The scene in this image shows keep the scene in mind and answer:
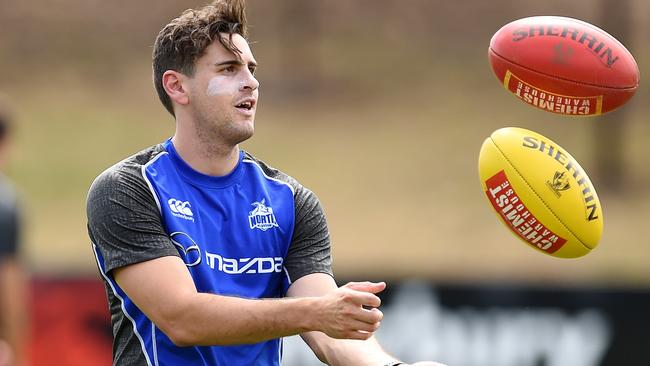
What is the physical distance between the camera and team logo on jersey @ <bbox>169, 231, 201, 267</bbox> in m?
4.79

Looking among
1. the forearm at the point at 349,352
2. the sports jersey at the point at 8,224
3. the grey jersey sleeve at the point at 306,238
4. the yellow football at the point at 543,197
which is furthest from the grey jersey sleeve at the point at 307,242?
the sports jersey at the point at 8,224

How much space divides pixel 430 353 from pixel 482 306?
0.60m

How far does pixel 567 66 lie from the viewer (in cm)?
530

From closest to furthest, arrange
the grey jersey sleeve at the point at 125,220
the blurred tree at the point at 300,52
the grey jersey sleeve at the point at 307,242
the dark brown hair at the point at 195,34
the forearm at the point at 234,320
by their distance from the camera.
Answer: the forearm at the point at 234,320, the grey jersey sleeve at the point at 125,220, the dark brown hair at the point at 195,34, the grey jersey sleeve at the point at 307,242, the blurred tree at the point at 300,52

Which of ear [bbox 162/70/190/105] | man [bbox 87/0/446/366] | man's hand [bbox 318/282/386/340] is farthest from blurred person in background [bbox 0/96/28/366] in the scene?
man's hand [bbox 318/282/386/340]

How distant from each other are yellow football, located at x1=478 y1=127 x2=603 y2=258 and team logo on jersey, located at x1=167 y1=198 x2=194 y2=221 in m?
1.44

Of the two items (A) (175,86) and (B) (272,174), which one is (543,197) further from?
(A) (175,86)

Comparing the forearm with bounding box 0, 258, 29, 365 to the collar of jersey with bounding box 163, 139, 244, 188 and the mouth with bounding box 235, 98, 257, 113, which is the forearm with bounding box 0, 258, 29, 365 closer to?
the collar of jersey with bounding box 163, 139, 244, 188

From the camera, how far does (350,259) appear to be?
17.0 meters

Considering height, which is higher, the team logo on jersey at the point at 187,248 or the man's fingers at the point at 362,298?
the team logo on jersey at the point at 187,248

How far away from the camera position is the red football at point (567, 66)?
5312 mm

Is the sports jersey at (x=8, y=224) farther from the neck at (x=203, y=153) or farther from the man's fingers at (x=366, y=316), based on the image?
the man's fingers at (x=366, y=316)

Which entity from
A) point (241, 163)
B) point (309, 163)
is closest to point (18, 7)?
point (309, 163)

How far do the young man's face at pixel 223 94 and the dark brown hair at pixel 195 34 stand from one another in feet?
0.11
